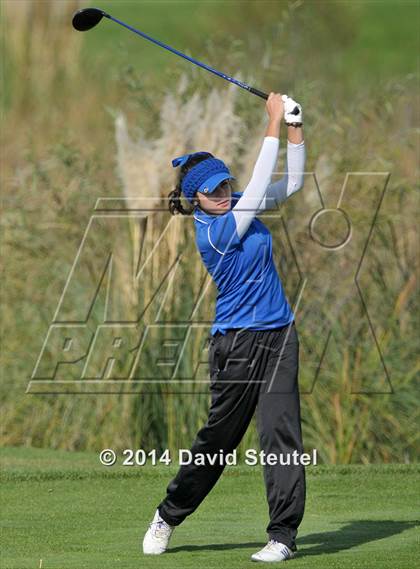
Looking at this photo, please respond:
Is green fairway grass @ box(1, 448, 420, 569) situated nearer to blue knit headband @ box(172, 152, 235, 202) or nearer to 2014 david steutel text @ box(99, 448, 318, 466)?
2014 david steutel text @ box(99, 448, 318, 466)

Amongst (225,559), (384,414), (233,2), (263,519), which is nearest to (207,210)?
(225,559)

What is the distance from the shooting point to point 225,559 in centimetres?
656

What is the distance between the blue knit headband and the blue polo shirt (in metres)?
0.13

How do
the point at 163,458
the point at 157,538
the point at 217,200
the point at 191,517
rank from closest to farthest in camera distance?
the point at 217,200 → the point at 157,538 → the point at 191,517 → the point at 163,458

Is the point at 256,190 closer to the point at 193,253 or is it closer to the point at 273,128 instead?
the point at 273,128

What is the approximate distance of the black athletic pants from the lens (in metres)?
6.46

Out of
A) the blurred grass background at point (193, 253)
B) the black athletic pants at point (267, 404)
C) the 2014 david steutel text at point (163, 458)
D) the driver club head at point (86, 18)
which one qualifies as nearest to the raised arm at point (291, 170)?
the black athletic pants at point (267, 404)

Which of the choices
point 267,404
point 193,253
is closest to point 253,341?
point 267,404

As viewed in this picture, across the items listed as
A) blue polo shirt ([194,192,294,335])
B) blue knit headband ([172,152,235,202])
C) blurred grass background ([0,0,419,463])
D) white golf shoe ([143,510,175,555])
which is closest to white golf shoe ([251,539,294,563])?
white golf shoe ([143,510,175,555])

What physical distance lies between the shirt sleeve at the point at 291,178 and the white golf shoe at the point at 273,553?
1463 mm

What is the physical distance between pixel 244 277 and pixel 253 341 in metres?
0.28

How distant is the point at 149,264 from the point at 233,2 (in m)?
17.0

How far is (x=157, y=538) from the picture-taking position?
6715 millimetres

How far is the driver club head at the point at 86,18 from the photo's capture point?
7.96 m
